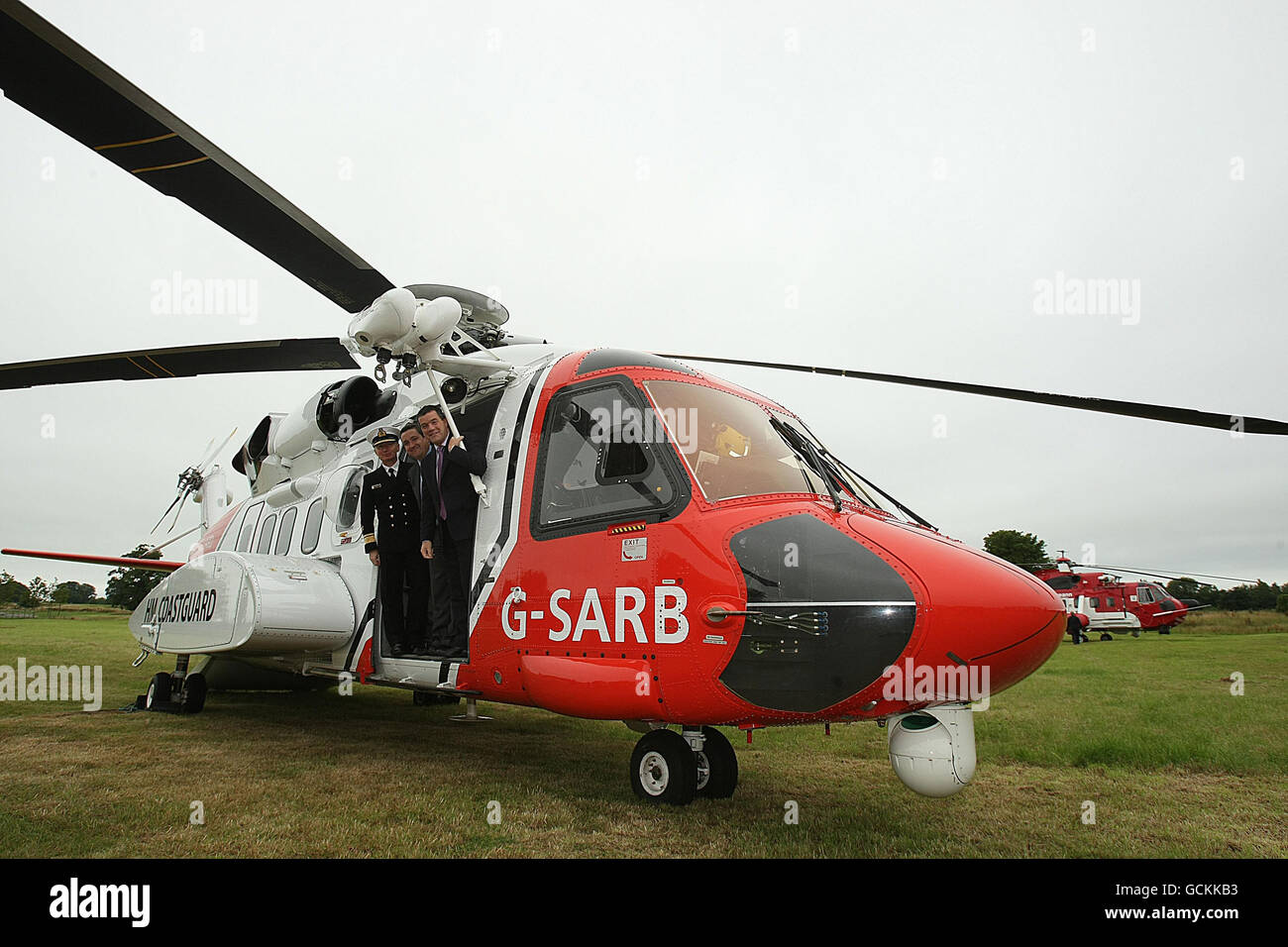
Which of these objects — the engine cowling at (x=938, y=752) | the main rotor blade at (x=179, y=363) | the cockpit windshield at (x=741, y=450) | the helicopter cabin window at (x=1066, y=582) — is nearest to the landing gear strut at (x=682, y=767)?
the engine cowling at (x=938, y=752)

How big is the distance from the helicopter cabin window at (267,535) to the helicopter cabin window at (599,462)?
466 centimetres

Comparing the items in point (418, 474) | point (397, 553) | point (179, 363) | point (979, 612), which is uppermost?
point (179, 363)

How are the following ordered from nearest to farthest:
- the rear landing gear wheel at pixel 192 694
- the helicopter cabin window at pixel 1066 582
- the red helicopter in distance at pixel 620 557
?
the red helicopter in distance at pixel 620 557, the rear landing gear wheel at pixel 192 694, the helicopter cabin window at pixel 1066 582

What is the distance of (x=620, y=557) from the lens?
454cm

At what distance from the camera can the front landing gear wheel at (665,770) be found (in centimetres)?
463

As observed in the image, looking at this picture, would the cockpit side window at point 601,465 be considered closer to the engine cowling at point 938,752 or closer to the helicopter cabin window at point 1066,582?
the engine cowling at point 938,752

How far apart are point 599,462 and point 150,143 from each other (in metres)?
2.99

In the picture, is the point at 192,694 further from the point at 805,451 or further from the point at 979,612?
the point at 979,612

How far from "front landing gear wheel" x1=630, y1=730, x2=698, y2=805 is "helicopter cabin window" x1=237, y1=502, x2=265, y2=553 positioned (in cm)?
611

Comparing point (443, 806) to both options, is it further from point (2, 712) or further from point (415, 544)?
point (2, 712)

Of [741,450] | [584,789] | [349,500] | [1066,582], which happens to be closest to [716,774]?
[584,789]

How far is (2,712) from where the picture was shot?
8.42 m
